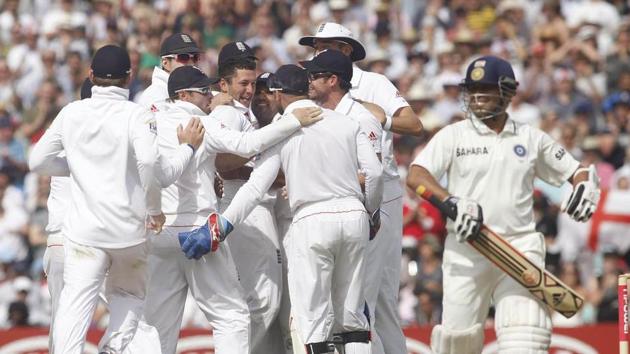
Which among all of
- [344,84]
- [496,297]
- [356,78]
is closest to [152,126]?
[344,84]

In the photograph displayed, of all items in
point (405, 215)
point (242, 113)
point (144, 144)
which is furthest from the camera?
point (405, 215)

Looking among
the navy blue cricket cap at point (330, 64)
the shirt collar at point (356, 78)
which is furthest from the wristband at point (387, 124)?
the navy blue cricket cap at point (330, 64)

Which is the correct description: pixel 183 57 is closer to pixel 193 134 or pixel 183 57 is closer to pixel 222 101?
pixel 222 101

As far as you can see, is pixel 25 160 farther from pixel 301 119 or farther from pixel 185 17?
pixel 301 119

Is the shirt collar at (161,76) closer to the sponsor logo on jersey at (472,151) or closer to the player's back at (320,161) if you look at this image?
the player's back at (320,161)

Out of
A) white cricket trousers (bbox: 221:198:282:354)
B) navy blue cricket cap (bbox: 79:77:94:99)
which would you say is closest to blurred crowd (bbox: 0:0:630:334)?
white cricket trousers (bbox: 221:198:282:354)

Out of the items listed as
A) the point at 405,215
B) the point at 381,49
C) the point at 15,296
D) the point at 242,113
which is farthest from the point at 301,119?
the point at 381,49

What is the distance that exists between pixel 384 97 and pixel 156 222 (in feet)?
7.66

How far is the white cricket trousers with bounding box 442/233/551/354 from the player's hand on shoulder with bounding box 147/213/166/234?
206 centimetres

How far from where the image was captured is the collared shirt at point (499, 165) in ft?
35.3

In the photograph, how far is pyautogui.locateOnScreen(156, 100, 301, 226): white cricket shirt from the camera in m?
10.6

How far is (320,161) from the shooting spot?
10602 mm

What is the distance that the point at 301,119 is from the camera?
416 inches

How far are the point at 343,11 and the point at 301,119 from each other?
1025 centimetres
